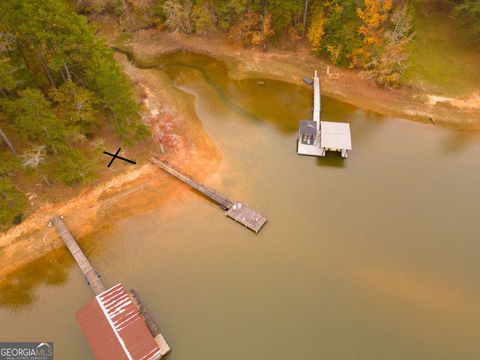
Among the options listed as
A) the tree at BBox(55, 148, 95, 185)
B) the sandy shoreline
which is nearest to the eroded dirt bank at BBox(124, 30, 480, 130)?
the sandy shoreline

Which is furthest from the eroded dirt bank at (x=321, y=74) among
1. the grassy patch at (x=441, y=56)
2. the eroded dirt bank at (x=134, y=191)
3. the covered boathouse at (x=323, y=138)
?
the eroded dirt bank at (x=134, y=191)

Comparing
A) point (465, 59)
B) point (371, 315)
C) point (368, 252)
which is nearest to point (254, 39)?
point (465, 59)

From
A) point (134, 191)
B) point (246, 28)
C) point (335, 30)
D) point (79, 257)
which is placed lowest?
point (79, 257)

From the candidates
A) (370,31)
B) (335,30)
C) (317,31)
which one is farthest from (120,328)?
(370,31)

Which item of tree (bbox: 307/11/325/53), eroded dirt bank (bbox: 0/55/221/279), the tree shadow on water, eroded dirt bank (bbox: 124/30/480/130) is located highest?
tree (bbox: 307/11/325/53)

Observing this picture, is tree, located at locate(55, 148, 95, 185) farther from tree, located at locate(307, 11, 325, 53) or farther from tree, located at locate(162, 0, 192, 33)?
tree, located at locate(307, 11, 325, 53)

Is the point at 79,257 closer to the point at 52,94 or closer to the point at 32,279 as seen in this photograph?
the point at 32,279

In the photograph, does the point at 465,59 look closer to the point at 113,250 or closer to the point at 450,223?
the point at 450,223
